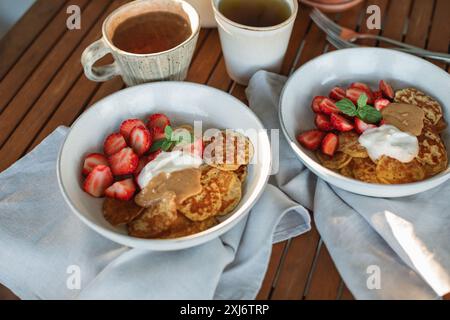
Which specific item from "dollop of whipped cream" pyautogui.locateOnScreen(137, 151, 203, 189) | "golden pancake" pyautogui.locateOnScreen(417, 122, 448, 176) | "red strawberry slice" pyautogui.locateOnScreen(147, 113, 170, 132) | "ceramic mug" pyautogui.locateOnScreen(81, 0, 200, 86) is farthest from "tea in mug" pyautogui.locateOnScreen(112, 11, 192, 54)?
"golden pancake" pyautogui.locateOnScreen(417, 122, 448, 176)

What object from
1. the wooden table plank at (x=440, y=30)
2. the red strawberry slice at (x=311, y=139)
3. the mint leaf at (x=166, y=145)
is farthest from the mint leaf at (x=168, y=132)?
the wooden table plank at (x=440, y=30)

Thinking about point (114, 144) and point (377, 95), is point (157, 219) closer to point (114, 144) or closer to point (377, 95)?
point (114, 144)

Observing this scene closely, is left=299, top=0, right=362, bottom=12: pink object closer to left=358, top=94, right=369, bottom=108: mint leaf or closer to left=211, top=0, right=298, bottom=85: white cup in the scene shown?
left=211, top=0, right=298, bottom=85: white cup

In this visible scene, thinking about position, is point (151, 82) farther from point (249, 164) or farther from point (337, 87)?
point (337, 87)

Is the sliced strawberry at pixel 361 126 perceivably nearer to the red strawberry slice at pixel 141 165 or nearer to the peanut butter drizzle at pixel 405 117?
the peanut butter drizzle at pixel 405 117

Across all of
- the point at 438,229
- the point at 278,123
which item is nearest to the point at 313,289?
the point at 438,229
